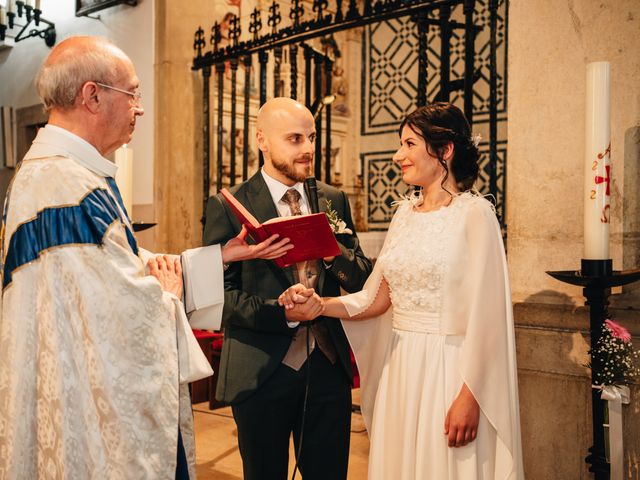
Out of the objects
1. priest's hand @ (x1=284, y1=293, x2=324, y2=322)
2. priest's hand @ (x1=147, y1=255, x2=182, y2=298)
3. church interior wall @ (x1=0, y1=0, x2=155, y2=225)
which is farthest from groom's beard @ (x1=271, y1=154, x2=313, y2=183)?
church interior wall @ (x1=0, y1=0, x2=155, y2=225)

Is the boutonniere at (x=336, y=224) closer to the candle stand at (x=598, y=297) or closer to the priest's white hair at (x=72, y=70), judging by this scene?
the candle stand at (x=598, y=297)

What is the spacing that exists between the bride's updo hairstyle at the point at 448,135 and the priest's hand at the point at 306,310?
61 centimetres

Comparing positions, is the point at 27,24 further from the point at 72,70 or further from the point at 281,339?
the point at 281,339

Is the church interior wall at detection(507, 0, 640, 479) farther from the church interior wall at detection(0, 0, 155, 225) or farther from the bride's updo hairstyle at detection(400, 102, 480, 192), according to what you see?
the church interior wall at detection(0, 0, 155, 225)

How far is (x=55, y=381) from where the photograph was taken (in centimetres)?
170

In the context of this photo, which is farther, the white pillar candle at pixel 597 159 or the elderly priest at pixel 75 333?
the white pillar candle at pixel 597 159

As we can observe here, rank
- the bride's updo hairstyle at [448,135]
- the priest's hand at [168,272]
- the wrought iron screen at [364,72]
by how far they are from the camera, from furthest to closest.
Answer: the wrought iron screen at [364,72], the bride's updo hairstyle at [448,135], the priest's hand at [168,272]

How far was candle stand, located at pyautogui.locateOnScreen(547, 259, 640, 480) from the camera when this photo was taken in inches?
84.9

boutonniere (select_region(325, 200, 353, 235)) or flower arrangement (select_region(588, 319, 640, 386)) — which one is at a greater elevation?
boutonniere (select_region(325, 200, 353, 235))

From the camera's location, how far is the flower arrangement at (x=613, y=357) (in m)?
2.18

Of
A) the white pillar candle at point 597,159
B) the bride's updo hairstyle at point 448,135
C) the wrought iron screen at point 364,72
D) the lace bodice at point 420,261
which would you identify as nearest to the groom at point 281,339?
the lace bodice at point 420,261

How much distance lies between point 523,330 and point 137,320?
159 centimetres

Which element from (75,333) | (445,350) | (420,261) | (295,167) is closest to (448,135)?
(420,261)

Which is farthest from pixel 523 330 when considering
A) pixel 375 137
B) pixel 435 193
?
pixel 375 137
